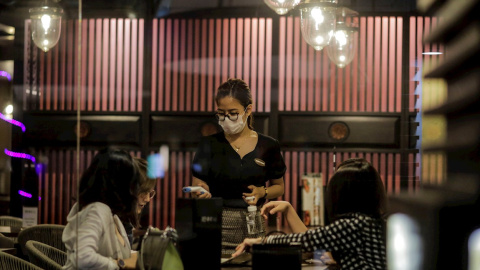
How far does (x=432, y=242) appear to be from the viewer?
2.16 meters

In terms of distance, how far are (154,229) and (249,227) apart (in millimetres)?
403

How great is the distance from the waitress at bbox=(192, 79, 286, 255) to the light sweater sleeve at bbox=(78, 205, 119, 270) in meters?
0.41

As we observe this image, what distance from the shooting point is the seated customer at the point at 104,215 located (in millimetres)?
2186

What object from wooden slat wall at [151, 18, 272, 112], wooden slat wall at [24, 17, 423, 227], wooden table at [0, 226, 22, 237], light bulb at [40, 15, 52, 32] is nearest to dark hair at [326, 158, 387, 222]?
wooden slat wall at [24, 17, 423, 227]

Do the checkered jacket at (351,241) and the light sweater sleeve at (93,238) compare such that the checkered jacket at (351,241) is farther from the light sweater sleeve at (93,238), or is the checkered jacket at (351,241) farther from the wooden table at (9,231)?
the wooden table at (9,231)

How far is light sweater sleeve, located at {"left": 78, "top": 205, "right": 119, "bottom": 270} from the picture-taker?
85.6 inches

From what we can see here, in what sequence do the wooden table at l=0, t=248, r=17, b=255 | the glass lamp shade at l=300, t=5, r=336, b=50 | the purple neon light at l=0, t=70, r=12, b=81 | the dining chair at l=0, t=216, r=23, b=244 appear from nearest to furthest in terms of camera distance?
the purple neon light at l=0, t=70, r=12, b=81
the dining chair at l=0, t=216, r=23, b=244
the glass lamp shade at l=300, t=5, r=336, b=50
the wooden table at l=0, t=248, r=17, b=255

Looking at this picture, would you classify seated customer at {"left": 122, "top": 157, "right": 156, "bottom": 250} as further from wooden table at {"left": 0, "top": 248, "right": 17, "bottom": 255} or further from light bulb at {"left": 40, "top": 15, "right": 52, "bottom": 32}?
wooden table at {"left": 0, "top": 248, "right": 17, "bottom": 255}

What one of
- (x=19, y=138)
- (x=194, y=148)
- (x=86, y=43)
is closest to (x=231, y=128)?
(x=194, y=148)

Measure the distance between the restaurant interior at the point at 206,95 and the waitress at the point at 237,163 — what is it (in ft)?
0.13

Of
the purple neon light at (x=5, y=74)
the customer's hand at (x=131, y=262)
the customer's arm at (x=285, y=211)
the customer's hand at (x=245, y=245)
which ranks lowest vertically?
the customer's hand at (x=131, y=262)

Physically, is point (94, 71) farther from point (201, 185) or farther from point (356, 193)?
point (356, 193)

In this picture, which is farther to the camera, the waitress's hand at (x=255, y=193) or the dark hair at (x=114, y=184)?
the waitress's hand at (x=255, y=193)

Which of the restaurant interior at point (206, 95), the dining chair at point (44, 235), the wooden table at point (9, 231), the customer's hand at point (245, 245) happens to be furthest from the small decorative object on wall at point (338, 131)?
the wooden table at point (9, 231)
